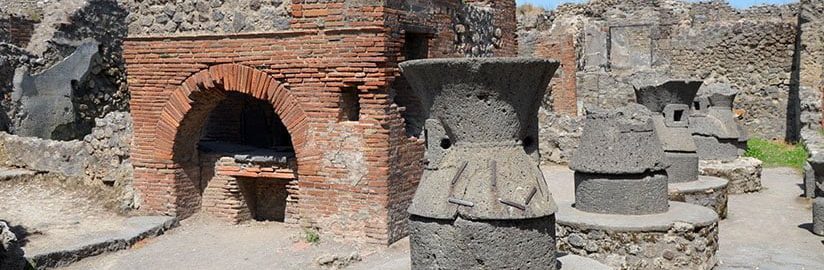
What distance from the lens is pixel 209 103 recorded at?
29.3 feet

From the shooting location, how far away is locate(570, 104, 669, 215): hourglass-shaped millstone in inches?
294

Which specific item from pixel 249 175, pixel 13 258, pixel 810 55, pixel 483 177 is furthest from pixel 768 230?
pixel 810 55

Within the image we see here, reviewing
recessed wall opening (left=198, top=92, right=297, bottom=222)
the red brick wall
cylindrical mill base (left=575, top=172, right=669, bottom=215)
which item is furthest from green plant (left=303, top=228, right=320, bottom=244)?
the red brick wall

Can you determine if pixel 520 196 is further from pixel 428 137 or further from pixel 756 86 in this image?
pixel 756 86

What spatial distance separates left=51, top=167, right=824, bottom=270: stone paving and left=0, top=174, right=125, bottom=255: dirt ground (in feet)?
2.04

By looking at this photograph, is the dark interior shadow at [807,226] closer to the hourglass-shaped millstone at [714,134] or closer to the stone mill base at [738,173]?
the stone mill base at [738,173]

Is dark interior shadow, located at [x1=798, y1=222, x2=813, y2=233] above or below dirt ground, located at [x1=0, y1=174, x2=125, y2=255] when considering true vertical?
below

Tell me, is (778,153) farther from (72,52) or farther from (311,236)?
(72,52)

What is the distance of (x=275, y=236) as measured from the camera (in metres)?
8.62

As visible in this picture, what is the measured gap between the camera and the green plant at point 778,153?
1538 cm

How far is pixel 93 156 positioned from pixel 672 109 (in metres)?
8.32

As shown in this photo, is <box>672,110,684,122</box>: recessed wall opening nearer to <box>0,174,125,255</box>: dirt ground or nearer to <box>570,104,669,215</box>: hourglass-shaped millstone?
<box>570,104,669,215</box>: hourglass-shaped millstone

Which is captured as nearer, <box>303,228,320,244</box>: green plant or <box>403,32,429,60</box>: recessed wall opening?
<box>303,228,320,244</box>: green plant

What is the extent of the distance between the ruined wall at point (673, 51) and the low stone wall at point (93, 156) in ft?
38.5
